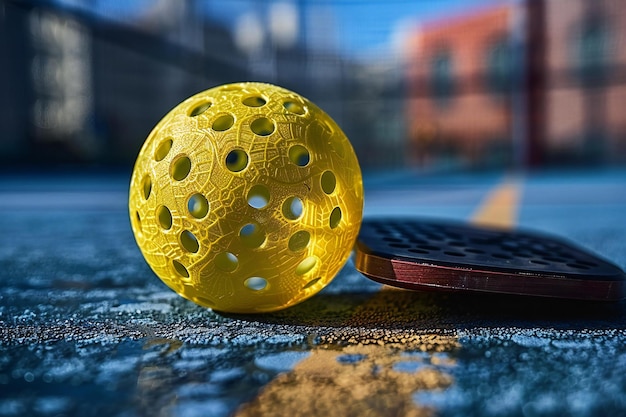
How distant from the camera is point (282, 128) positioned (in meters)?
1.33

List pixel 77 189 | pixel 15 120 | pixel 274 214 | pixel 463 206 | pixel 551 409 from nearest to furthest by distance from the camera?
pixel 551 409 → pixel 274 214 → pixel 463 206 → pixel 77 189 → pixel 15 120

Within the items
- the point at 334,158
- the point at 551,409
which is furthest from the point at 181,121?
the point at 551,409

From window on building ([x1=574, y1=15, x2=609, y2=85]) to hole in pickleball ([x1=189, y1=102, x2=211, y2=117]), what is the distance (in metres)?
10.7

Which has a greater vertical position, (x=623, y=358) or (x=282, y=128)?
(x=282, y=128)

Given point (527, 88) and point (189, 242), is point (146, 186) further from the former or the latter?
point (527, 88)

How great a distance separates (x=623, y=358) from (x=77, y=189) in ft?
21.9

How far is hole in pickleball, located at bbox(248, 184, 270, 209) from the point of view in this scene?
4.26 feet

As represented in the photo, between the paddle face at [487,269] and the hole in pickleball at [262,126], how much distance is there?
36 cm

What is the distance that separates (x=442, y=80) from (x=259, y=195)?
34.1 ft

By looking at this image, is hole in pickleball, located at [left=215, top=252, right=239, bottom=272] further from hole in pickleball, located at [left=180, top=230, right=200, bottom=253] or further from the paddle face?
the paddle face

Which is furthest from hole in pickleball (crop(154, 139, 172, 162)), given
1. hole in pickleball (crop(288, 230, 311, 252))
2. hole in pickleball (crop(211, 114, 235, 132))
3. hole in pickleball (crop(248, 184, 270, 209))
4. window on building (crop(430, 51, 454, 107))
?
window on building (crop(430, 51, 454, 107))

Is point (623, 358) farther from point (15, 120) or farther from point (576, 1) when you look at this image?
point (576, 1)

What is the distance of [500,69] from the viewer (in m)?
10.9

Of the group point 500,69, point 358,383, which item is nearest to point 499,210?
point 358,383
